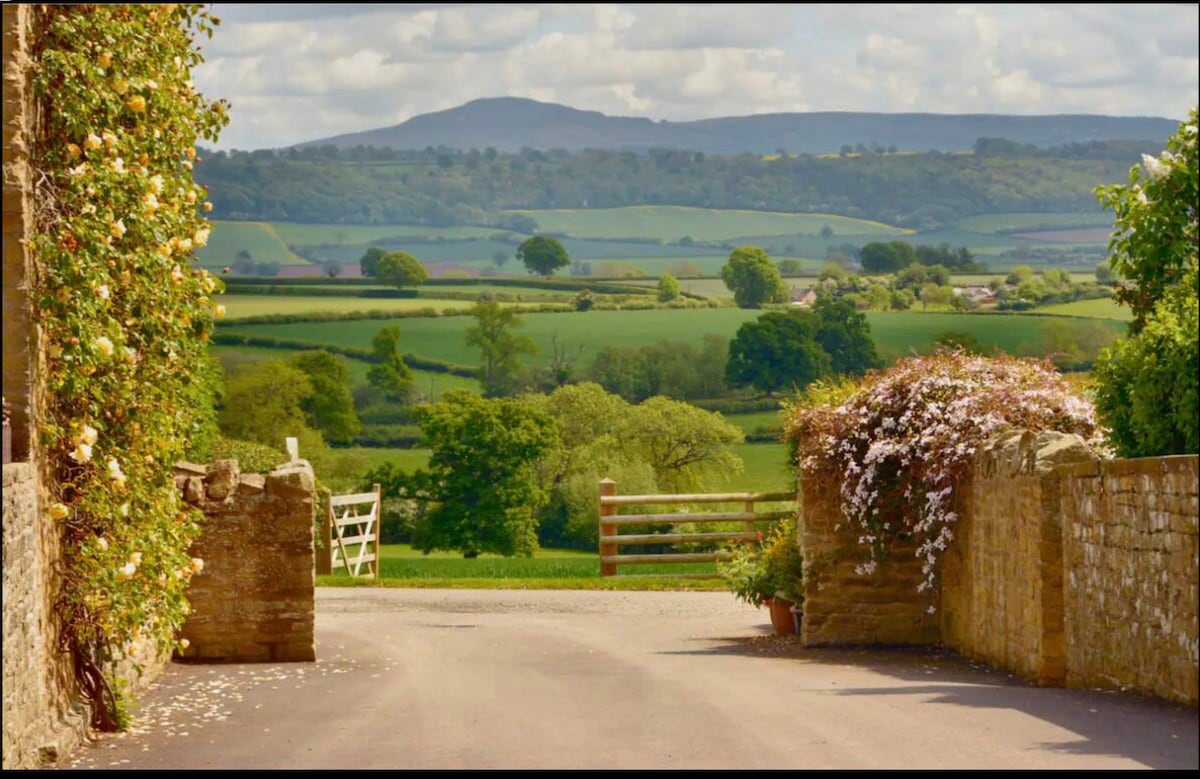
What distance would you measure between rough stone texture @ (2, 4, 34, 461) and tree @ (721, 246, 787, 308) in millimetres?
61919

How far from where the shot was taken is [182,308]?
10922 millimetres

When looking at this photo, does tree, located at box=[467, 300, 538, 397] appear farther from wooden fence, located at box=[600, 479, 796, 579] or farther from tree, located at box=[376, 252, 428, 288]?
wooden fence, located at box=[600, 479, 796, 579]

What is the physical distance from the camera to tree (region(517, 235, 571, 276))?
83.2 m

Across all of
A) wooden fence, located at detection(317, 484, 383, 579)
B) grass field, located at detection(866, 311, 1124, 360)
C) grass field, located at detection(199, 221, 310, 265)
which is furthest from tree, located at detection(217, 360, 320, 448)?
grass field, located at detection(199, 221, 310, 265)

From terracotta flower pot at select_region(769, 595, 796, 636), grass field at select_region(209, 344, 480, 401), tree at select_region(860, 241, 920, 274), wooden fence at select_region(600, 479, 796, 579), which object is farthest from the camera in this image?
tree at select_region(860, 241, 920, 274)

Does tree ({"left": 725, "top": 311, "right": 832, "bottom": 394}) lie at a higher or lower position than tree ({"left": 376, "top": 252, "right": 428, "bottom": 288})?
lower

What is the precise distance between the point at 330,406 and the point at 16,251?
45399 millimetres

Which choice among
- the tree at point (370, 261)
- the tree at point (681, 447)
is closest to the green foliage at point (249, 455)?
the tree at point (681, 447)

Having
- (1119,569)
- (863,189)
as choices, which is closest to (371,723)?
(1119,569)

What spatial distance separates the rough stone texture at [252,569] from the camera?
13547mm

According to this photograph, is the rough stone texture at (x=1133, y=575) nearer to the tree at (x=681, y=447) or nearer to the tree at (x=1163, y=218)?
the tree at (x=1163, y=218)

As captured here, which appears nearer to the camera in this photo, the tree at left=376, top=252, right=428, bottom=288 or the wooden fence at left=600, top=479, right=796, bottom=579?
the wooden fence at left=600, top=479, right=796, bottom=579

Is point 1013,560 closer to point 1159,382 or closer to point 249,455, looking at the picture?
point 1159,382

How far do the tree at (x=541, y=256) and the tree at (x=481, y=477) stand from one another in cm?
4193
